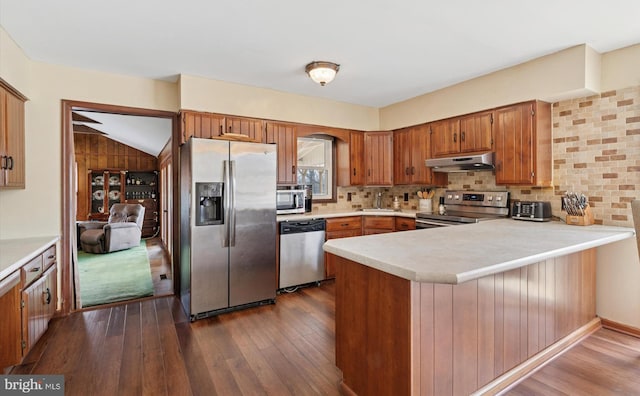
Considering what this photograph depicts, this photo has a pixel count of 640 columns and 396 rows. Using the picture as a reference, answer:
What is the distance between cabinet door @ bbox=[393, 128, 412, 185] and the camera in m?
4.46

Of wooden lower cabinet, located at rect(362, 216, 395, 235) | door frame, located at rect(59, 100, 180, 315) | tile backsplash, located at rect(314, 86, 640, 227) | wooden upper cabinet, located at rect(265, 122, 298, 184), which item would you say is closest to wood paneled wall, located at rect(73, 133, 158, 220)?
door frame, located at rect(59, 100, 180, 315)

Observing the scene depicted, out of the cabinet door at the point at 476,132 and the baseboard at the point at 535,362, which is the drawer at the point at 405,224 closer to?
the cabinet door at the point at 476,132

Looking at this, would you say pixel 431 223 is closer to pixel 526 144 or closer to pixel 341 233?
pixel 341 233

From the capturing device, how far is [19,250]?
2.36 meters

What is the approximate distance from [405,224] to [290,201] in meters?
1.55

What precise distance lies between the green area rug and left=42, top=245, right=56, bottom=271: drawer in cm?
79

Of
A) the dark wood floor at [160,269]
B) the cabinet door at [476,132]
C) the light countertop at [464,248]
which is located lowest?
the dark wood floor at [160,269]

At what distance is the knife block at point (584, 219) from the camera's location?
9.09ft

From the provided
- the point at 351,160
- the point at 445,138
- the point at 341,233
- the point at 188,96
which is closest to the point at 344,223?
the point at 341,233

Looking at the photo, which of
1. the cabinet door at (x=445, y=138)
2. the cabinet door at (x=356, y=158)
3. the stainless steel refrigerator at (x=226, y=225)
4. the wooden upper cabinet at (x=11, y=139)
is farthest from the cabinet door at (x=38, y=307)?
the cabinet door at (x=445, y=138)

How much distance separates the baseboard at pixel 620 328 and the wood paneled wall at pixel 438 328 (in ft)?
2.84

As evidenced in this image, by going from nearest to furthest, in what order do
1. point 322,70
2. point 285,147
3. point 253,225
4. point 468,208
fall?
point 322,70
point 253,225
point 468,208
point 285,147

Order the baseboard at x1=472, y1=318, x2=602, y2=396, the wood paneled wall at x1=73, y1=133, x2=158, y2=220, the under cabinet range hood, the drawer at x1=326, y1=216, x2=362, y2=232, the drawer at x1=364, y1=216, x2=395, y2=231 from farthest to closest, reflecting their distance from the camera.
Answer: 1. the wood paneled wall at x1=73, y1=133, x2=158, y2=220
2. the drawer at x1=364, y1=216, x2=395, y2=231
3. the drawer at x1=326, y1=216, x2=362, y2=232
4. the under cabinet range hood
5. the baseboard at x1=472, y1=318, x2=602, y2=396

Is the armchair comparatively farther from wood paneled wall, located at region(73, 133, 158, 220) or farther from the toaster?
the toaster
